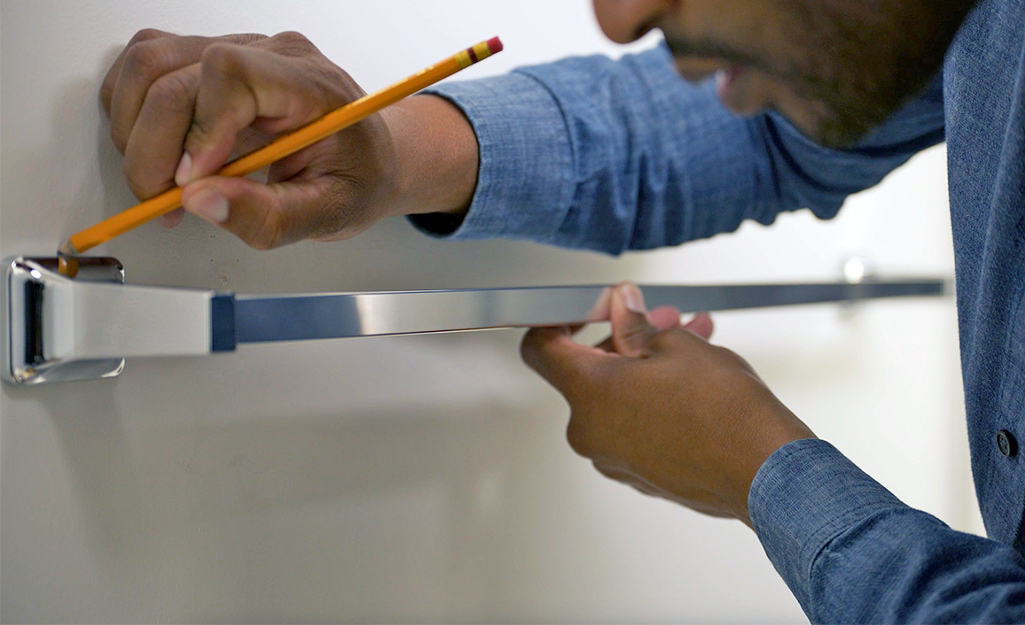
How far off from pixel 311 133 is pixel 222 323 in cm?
6

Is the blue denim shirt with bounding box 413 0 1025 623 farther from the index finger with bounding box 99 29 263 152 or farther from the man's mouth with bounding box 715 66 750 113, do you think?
the index finger with bounding box 99 29 263 152

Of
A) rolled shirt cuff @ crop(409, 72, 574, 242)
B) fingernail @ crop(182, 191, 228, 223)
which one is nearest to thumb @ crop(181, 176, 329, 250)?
fingernail @ crop(182, 191, 228, 223)

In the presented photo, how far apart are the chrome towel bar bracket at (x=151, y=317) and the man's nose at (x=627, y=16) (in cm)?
16

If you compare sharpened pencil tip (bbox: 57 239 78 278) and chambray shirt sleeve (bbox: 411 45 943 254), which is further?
chambray shirt sleeve (bbox: 411 45 943 254)

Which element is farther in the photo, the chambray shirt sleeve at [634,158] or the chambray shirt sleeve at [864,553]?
the chambray shirt sleeve at [634,158]

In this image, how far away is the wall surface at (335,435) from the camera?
0.23m

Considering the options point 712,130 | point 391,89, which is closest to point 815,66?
point 712,130

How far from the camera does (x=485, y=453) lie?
1.21ft

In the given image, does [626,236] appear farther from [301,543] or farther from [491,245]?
[301,543]

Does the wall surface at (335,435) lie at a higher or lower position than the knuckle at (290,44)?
lower

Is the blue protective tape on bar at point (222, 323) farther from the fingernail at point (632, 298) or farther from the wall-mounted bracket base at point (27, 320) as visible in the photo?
the fingernail at point (632, 298)

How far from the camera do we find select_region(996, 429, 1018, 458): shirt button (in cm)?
26

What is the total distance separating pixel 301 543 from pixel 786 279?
0.37m

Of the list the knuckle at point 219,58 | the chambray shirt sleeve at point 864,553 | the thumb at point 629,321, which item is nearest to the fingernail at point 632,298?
the thumb at point 629,321
